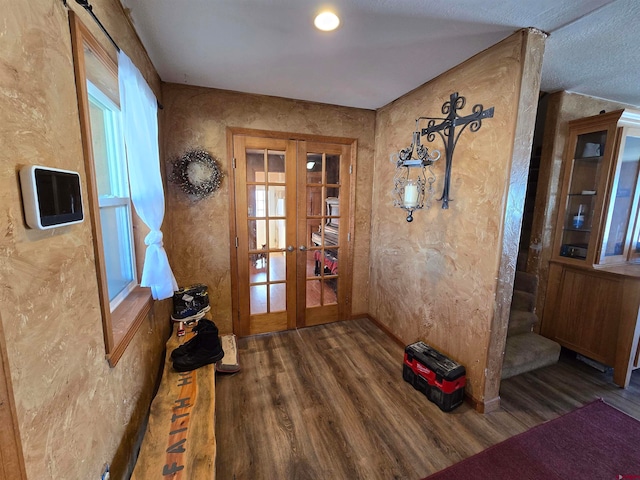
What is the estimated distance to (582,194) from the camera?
2510 mm

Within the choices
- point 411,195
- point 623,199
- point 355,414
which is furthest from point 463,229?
point 623,199

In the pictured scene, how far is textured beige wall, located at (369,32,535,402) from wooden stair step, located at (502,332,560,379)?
1.98 ft

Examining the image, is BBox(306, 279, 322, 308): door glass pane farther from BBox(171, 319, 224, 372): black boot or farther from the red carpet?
the red carpet

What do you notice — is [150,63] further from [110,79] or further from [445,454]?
[445,454]

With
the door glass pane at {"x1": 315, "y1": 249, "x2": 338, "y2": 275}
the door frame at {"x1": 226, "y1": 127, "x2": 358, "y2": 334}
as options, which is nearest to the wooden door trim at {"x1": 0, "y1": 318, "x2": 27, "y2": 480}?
the door frame at {"x1": 226, "y1": 127, "x2": 358, "y2": 334}

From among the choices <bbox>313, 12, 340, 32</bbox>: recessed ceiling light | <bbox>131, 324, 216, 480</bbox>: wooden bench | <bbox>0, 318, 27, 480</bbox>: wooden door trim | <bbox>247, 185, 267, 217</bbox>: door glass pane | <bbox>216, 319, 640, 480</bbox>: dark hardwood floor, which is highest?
<bbox>313, 12, 340, 32</bbox>: recessed ceiling light

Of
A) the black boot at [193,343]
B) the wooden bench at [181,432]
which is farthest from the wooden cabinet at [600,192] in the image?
the black boot at [193,343]

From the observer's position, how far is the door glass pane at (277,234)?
2.88 meters

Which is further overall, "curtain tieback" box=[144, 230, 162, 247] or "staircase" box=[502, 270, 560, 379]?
"staircase" box=[502, 270, 560, 379]

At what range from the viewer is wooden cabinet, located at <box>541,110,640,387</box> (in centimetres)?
218

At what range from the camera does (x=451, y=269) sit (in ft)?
6.93

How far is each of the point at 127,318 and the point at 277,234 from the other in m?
1.67

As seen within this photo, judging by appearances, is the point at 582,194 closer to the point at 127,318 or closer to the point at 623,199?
the point at 623,199

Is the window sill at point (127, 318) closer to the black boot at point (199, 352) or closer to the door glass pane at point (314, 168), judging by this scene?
the black boot at point (199, 352)
